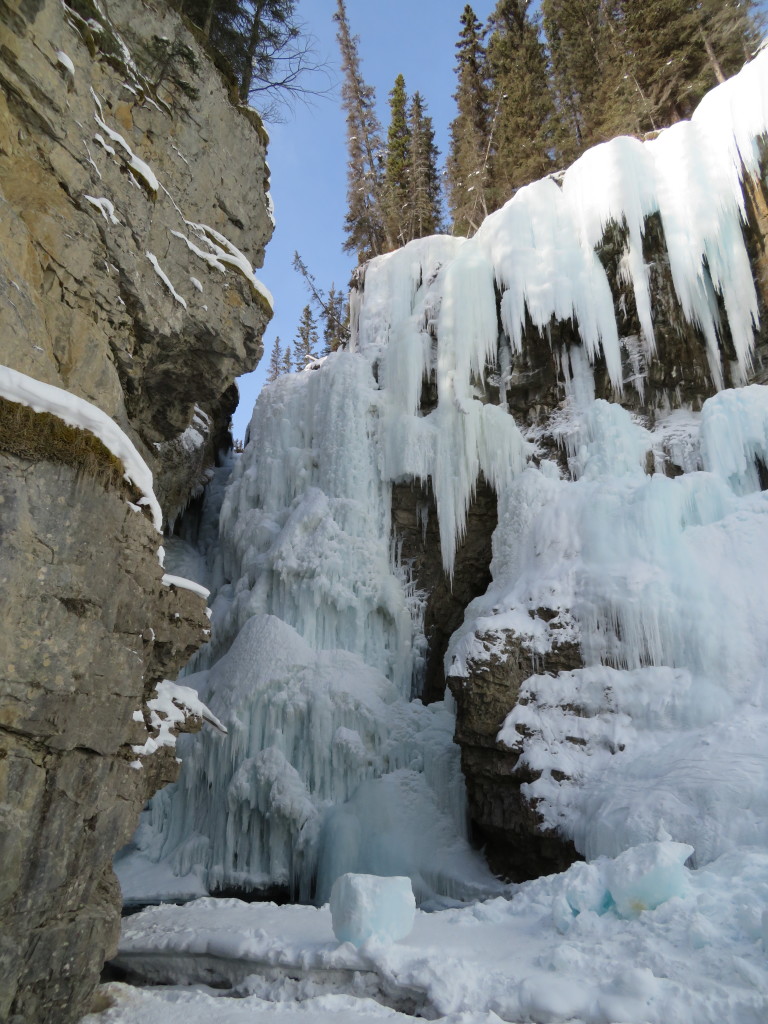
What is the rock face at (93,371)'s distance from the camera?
12.7 feet

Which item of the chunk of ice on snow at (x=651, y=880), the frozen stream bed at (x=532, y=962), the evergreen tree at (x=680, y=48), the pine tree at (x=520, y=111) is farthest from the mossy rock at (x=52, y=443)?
the pine tree at (x=520, y=111)

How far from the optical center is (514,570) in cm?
1115

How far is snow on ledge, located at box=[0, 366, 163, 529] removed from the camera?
13.2 ft

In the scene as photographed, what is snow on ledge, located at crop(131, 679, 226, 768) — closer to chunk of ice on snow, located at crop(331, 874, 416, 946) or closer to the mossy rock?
chunk of ice on snow, located at crop(331, 874, 416, 946)

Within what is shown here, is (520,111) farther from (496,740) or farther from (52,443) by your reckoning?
(52,443)

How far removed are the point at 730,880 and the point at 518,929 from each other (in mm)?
1567

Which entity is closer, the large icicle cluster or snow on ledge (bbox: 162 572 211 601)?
snow on ledge (bbox: 162 572 211 601)

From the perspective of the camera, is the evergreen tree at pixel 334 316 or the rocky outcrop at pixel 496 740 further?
the evergreen tree at pixel 334 316

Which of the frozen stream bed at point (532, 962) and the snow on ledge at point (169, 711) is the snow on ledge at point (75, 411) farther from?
the frozen stream bed at point (532, 962)

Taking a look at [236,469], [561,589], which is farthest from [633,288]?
[236,469]

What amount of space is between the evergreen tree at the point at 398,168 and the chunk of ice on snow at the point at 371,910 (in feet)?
64.5

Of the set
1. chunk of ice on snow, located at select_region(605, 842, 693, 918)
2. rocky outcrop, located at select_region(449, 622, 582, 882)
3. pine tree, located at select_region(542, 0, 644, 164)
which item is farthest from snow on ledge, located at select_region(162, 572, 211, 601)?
pine tree, located at select_region(542, 0, 644, 164)

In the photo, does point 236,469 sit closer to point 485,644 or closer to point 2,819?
point 485,644

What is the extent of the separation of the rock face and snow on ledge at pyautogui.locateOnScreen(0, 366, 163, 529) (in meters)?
0.10
